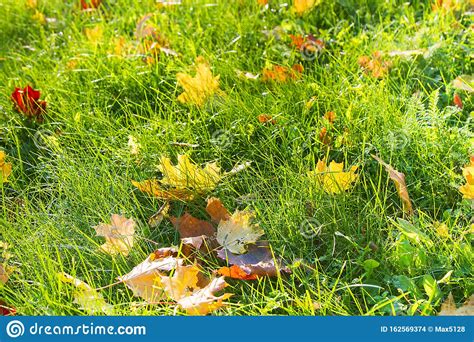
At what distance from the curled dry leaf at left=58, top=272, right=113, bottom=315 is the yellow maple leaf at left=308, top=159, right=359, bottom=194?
2.34 feet

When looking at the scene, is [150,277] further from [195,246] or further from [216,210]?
[216,210]

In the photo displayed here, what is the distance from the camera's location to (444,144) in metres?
2.34

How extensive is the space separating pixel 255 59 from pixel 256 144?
57 centimetres

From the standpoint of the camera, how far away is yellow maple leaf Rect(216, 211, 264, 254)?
210 cm

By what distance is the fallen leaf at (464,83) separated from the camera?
8.41ft

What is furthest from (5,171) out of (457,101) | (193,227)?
(457,101)

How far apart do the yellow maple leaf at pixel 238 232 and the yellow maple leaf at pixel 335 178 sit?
234 millimetres

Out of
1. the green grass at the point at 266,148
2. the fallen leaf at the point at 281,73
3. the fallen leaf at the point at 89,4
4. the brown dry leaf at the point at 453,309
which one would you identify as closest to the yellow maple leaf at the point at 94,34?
the green grass at the point at 266,148

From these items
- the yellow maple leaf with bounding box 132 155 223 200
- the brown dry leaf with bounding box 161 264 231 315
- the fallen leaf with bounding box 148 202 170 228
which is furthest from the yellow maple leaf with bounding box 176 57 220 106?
the brown dry leaf with bounding box 161 264 231 315

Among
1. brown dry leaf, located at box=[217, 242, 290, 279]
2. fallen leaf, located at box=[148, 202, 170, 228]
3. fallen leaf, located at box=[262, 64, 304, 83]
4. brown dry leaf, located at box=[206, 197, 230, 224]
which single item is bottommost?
fallen leaf, located at box=[148, 202, 170, 228]

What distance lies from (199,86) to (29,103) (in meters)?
0.62

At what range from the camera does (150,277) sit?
1.98 meters

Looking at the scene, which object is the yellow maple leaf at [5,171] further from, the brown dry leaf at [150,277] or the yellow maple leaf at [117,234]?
the brown dry leaf at [150,277]

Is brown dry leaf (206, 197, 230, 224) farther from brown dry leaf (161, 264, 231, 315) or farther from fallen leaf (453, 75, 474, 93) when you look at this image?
fallen leaf (453, 75, 474, 93)
